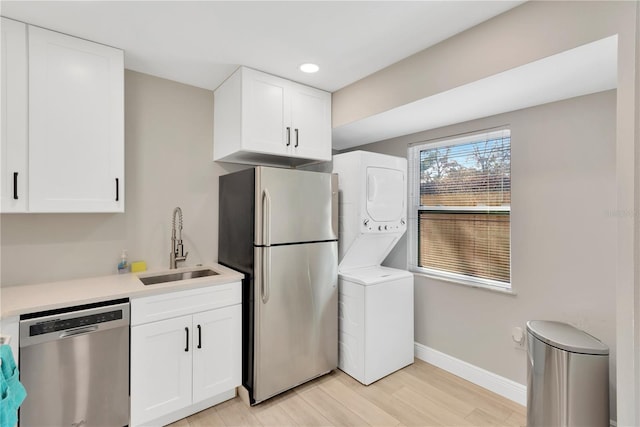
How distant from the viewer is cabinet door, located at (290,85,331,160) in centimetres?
260

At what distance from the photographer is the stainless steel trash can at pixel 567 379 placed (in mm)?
1642

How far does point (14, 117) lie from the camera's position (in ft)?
5.61

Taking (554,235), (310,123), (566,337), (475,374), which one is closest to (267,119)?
(310,123)

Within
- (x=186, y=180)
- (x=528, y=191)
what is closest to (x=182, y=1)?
(x=186, y=180)

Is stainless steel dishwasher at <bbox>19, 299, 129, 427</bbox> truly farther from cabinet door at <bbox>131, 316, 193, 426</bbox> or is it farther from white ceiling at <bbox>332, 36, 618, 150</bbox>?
white ceiling at <bbox>332, 36, 618, 150</bbox>

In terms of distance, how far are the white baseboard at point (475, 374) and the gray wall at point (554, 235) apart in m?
0.05

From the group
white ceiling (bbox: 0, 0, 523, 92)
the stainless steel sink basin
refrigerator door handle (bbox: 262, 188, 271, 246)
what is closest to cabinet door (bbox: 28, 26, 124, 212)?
white ceiling (bbox: 0, 0, 523, 92)

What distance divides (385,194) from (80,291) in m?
2.35

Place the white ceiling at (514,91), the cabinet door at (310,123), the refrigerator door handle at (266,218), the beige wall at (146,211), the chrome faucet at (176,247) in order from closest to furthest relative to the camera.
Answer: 1. the white ceiling at (514,91)
2. the beige wall at (146,211)
3. the refrigerator door handle at (266,218)
4. the chrome faucet at (176,247)
5. the cabinet door at (310,123)

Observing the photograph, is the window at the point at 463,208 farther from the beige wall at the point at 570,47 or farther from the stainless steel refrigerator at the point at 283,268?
the stainless steel refrigerator at the point at 283,268

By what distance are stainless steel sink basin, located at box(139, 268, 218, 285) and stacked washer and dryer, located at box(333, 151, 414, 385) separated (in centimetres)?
117

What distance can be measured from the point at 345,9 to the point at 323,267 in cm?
181

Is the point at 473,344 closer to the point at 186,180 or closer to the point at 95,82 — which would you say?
the point at 186,180

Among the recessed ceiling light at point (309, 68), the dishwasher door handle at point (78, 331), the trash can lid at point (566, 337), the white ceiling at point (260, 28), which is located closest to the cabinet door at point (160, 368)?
the dishwasher door handle at point (78, 331)
